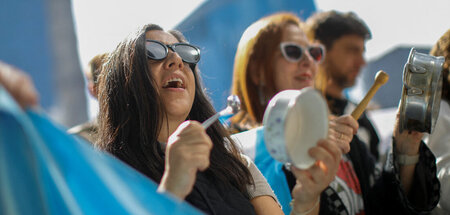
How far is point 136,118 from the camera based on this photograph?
1506mm

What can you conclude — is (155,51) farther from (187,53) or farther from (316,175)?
(316,175)

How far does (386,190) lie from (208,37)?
2029mm

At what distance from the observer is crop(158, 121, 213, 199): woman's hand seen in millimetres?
1035

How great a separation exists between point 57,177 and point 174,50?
2.69 ft

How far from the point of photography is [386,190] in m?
2.04

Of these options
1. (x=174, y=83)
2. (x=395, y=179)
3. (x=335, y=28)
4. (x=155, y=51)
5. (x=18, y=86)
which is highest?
(x=18, y=86)

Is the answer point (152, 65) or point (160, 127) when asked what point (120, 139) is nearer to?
point (160, 127)

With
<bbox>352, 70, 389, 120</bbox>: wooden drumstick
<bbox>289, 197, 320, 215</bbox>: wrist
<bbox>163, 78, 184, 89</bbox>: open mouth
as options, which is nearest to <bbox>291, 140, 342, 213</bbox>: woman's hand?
<bbox>289, 197, 320, 215</bbox>: wrist

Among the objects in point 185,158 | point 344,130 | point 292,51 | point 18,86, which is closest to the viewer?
point 18,86

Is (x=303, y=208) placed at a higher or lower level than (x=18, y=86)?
lower

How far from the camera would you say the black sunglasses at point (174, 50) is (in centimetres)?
152

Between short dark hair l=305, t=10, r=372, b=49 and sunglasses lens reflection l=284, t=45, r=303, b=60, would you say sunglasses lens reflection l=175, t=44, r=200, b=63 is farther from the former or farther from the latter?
short dark hair l=305, t=10, r=372, b=49

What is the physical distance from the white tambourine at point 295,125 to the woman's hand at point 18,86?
1.61 ft

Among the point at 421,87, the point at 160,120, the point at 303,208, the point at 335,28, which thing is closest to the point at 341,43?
the point at 335,28
